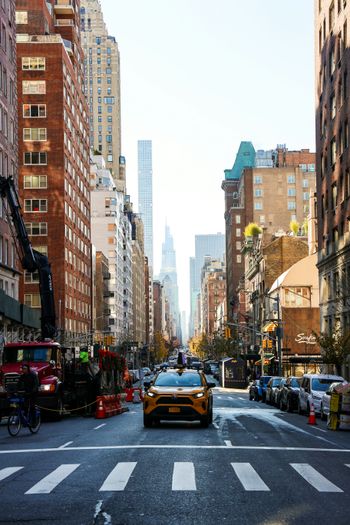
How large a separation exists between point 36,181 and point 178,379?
72.4 m

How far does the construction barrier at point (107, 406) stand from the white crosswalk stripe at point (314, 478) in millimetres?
16319

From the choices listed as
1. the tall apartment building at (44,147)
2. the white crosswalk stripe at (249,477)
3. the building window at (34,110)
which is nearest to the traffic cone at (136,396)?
the white crosswalk stripe at (249,477)

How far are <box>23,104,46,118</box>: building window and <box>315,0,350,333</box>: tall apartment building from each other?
36.7 metres

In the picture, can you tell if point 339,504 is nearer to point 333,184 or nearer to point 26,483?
point 26,483

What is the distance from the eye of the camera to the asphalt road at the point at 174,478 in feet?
33.6

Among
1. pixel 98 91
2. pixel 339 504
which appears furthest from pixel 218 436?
pixel 98 91

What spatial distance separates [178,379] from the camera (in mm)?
25422

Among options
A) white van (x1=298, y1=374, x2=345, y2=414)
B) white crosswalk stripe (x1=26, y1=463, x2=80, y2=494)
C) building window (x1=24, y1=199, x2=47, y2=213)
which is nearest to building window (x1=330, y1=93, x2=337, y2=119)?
white van (x1=298, y1=374, x2=345, y2=414)

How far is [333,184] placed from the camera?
→ 207 ft

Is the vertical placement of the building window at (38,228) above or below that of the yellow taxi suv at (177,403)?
above

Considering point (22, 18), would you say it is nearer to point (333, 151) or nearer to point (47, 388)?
point (333, 151)

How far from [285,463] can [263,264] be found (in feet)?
303

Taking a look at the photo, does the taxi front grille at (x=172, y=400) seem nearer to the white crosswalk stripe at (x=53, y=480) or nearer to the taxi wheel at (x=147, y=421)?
the taxi wheel at (x=147, y=421)

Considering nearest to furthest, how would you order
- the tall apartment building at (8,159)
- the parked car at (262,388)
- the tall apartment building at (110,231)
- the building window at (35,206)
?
the parked car at (262,388)
the tall apartment building at (8,159)
the building window at (35,206)
the tall apartment building at (110,231)
